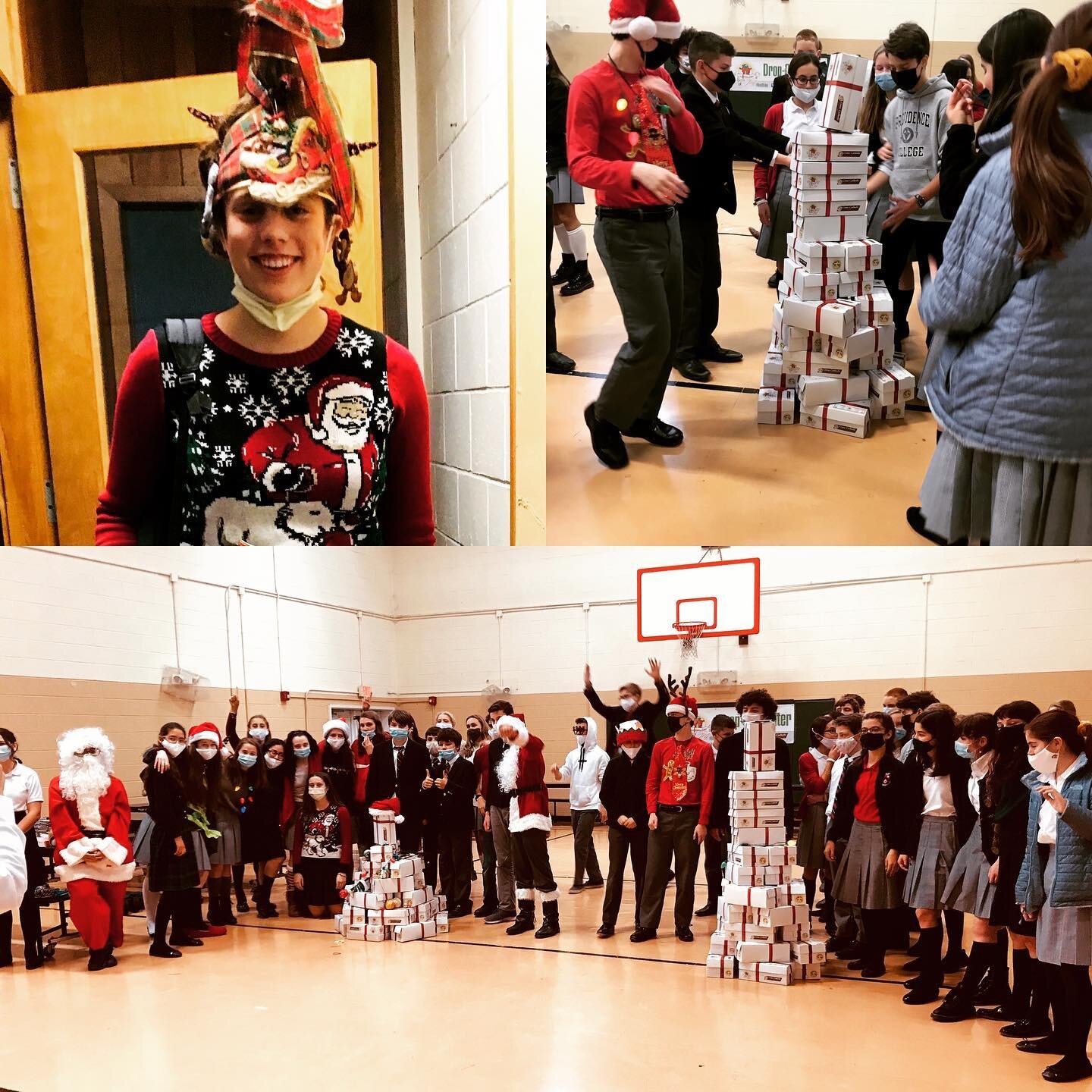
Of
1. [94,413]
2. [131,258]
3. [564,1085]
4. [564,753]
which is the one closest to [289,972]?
[564,1085]

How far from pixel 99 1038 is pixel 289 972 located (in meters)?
0.89

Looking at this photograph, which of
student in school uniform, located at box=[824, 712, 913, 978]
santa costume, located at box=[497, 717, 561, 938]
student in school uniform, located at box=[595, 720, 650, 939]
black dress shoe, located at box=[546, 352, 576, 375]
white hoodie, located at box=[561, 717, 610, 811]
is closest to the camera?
black dress shoe, located at box=[546, 352, 576, 375]

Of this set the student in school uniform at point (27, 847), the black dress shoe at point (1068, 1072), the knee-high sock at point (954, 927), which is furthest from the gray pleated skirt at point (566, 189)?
the student in school uniform at point (27, 847)

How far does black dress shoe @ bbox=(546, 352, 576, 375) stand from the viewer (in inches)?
102

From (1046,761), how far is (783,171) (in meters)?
1.78

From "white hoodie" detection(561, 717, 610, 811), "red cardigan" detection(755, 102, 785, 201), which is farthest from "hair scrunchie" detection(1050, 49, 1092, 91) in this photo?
"white hoodie" detection(561, 717, 610, 811)

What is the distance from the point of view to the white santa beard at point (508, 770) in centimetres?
469

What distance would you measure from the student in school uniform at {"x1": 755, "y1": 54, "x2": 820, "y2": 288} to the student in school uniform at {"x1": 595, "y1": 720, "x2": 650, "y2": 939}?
2.29 metres

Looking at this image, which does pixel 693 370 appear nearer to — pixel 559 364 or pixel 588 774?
pixel 559 364

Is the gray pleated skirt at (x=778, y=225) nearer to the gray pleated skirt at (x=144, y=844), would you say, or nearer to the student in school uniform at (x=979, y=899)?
the student in school uniform at (x=979, y=899)

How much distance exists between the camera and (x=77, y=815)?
4.19 metres

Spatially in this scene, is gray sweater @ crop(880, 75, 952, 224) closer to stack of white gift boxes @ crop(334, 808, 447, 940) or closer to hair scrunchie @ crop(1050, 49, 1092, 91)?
hair scrunchie @ crop(1050, 49, 1092, 91)

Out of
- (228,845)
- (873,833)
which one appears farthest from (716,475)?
(228,845)

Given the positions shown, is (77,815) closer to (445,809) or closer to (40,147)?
(445,809)
